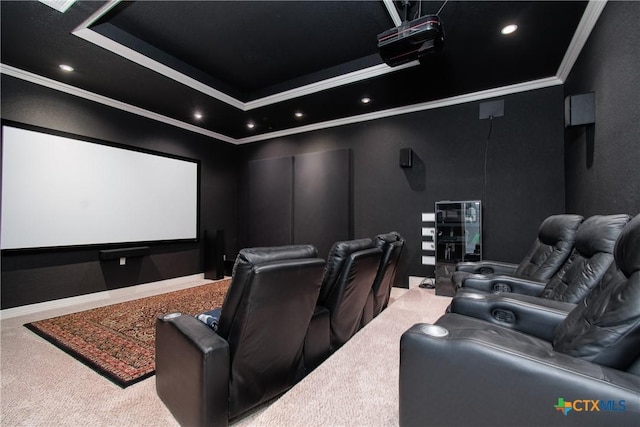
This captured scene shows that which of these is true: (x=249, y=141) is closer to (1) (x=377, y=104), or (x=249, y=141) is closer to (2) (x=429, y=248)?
(1) (x=377, y=104)

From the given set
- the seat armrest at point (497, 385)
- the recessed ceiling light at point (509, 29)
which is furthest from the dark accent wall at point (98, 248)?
the recessed ceiling light at point (509, 29)

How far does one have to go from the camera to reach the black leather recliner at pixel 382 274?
2.68m

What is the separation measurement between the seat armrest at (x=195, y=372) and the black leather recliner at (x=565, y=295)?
1.42m

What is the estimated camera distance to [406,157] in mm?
4441

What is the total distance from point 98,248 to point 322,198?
345cm

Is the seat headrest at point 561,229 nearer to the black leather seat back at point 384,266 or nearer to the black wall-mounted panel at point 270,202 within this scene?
the black leather seat back at point 384,266

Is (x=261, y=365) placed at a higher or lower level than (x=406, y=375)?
lower

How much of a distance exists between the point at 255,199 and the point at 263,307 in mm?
4804

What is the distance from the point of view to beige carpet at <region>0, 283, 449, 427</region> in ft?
4.98

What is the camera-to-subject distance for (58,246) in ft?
12.1

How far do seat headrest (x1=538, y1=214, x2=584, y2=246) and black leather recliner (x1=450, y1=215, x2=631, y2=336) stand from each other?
32 cm

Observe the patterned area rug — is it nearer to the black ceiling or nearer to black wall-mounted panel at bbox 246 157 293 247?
black wall-mounted panel at bbox 246 157 293 247

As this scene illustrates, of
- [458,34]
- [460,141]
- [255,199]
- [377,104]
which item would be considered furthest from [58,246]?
[460,141]

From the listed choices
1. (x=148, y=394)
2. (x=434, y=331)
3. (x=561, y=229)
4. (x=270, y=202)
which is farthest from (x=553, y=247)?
(x=270, y=202)
